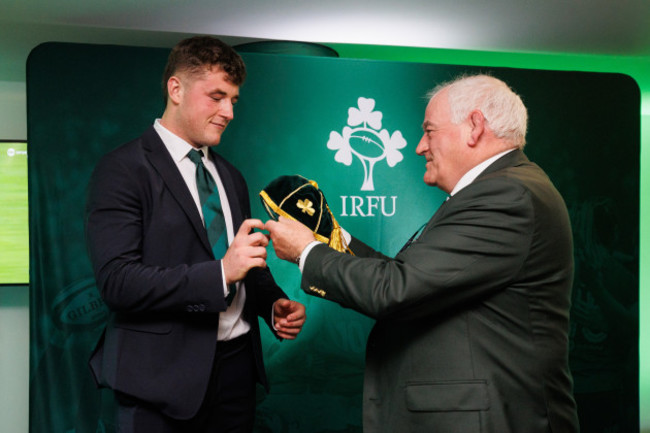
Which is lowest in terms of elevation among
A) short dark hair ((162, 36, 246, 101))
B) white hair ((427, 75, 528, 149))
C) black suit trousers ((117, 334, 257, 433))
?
black suit trousers ((117, 334, 257, 433))

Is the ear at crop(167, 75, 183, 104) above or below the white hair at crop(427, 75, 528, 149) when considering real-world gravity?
above

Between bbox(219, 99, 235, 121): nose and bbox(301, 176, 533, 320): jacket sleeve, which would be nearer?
bbox(301, 176, 533, 320): jacket sleeve

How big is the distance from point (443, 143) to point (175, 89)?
0.83m

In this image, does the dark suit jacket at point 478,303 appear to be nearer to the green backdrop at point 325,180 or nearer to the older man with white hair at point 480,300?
the older man with white hair at point 480,300

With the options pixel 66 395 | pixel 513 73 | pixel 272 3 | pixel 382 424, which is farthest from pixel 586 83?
pixel 66 395

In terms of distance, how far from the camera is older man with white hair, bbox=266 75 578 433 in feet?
4.92

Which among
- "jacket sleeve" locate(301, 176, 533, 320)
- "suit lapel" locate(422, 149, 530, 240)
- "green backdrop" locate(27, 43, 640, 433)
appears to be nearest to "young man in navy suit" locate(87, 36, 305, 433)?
"jacket sleeve" locate(301, 176, 533, 320)

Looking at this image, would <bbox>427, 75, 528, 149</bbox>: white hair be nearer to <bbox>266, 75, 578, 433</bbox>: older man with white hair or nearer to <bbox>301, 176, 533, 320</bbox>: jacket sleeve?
<bbox>266, 75, 578, 433</bbox>: older man with white hair

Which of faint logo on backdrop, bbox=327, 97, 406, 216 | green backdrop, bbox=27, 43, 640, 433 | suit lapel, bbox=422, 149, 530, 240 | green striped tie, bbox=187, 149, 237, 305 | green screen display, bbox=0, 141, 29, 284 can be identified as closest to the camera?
suit lapel, bbox=422, 149, 530, 240

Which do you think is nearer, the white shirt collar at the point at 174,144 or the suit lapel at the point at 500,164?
the suit lapel at the point at 500,164

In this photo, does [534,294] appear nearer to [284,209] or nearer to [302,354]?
[284,209]

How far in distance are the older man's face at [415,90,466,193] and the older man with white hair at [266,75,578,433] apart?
0.07 meters

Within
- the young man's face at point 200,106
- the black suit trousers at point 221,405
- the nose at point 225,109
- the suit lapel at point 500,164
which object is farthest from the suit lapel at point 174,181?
the suit lapel at point 500,164

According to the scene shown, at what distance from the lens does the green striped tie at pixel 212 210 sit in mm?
1752
